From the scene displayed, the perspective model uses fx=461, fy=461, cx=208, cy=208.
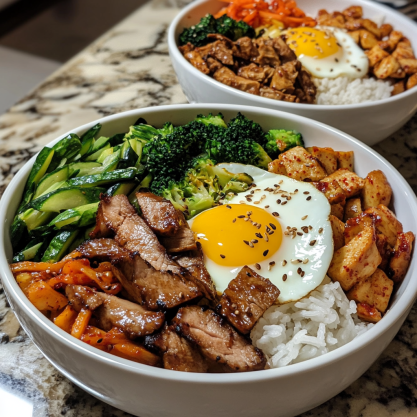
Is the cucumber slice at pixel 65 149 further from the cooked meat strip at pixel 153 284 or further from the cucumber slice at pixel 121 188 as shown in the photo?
the cooked meat strip at pixel 153 284

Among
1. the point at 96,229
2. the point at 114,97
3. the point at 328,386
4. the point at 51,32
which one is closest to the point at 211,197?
the point at 96,229

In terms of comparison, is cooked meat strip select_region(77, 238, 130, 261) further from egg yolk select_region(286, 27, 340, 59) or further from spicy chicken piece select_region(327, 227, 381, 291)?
egg yolk select_region(286, 27, 340, 59)

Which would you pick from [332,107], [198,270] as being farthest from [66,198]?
[332,107]

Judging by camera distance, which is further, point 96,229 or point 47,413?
point 96,229

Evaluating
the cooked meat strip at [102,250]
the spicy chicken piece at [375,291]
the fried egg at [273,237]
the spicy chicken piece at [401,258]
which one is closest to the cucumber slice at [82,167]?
the cooked meat strip at [102,250]

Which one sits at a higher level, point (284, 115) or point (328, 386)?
point (284, 115)

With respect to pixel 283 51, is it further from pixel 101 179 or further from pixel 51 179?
pixel 51 179

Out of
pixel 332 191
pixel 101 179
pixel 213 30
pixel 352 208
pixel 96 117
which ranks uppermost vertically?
pixel 213 30

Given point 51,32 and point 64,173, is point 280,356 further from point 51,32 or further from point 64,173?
point 51,32
